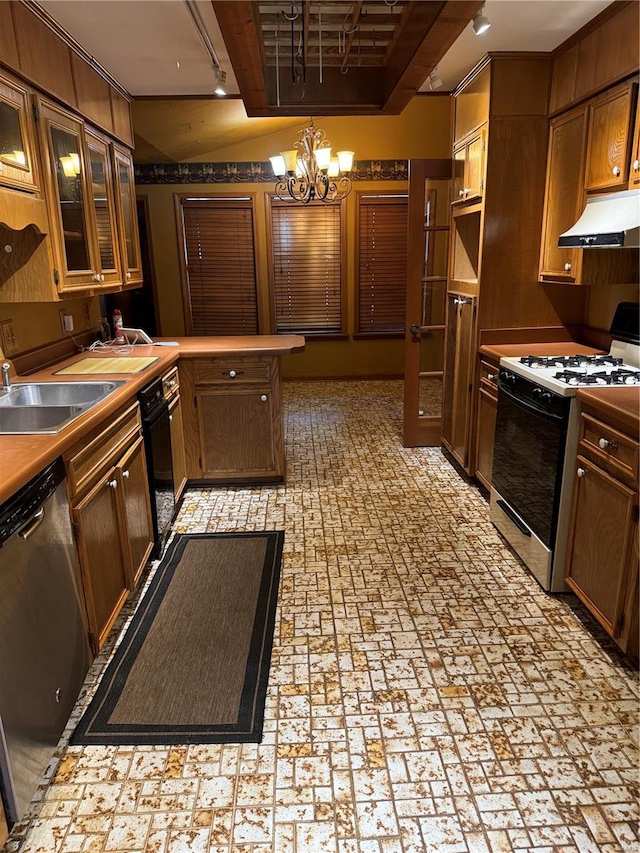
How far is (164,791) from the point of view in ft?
5.38

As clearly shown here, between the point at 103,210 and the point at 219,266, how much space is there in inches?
136

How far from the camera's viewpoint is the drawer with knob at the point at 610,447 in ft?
6.46

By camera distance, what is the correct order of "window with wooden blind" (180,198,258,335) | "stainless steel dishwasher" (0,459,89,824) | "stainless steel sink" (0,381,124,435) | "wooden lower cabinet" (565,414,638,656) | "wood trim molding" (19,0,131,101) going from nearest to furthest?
"stainless steel dishwasher" (0,459,89,824), "wooden lower cabinet" (565,414,638,656), "stainless steel sink" (0,381,124,435), "wood trim molding" (19,0,131,101), "window with wooden blind" (180,198,258,335)

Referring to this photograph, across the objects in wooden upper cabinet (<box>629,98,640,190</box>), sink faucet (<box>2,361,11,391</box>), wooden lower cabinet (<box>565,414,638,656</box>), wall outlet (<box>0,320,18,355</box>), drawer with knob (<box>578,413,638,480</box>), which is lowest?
wooden lower cabinet (<box>565,414,638,656</box>)

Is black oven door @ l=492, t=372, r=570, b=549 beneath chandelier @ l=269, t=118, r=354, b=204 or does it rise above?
beneath

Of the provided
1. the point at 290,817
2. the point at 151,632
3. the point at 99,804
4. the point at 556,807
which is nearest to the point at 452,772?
the point at 556,807

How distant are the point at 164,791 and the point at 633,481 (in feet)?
5.84

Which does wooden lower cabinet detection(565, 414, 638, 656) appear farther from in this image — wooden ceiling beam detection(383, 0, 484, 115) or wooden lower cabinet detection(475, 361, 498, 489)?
wooden ceiling beam detection(383, 0, 484, 115)

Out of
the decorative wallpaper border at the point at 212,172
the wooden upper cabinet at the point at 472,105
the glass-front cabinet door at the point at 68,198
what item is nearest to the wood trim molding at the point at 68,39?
the glass-front cabinet door at the point at 68,198

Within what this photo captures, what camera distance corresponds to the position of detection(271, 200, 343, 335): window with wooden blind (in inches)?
253

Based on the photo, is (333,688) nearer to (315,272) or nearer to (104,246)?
(104,246)

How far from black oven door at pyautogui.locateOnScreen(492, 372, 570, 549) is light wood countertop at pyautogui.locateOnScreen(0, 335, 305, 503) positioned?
1.36 metres

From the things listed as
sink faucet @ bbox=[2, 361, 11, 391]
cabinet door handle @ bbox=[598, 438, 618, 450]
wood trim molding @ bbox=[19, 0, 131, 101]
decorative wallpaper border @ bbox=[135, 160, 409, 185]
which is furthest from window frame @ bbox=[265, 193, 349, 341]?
cabinet door handle @ bbox=[598, 438, 618, 450]

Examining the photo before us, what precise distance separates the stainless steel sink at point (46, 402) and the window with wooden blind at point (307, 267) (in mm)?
4333
